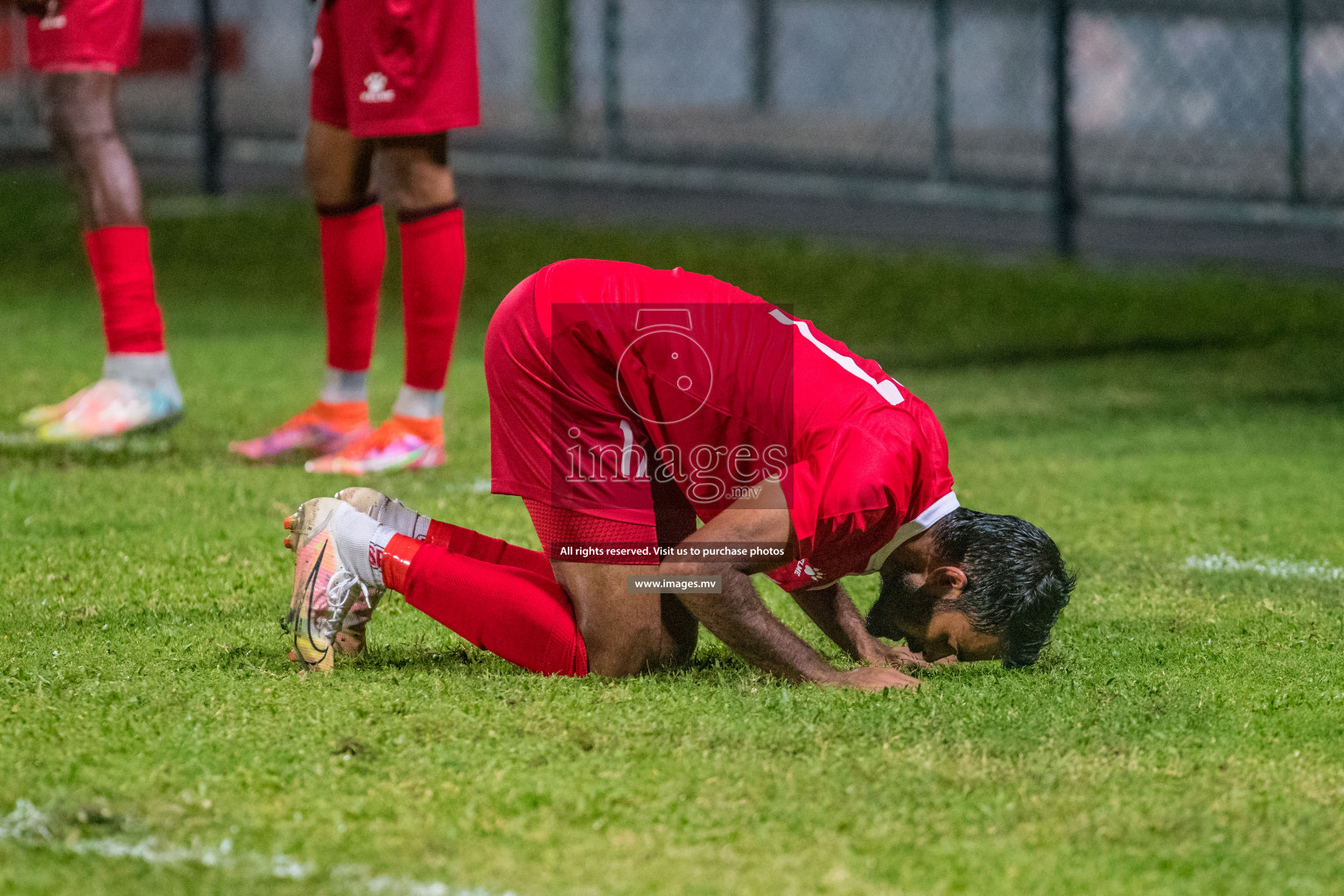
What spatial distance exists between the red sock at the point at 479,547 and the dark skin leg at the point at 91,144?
195 cm

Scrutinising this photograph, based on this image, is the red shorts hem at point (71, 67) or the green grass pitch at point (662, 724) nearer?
the green grass pitch at point (662, 724)

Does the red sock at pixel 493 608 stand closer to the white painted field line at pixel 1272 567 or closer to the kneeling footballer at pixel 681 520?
the kneeling footballer at pixel 681 520

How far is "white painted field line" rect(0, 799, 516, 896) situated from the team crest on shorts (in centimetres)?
249

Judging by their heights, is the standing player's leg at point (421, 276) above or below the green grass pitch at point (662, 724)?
above

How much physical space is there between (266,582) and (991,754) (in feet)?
5.06

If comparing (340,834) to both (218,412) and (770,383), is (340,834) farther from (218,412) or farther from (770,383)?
(218,412)

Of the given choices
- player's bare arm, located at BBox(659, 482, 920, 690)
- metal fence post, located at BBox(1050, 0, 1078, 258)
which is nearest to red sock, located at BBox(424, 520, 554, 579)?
player's bare arm, located at BBox(659, 482, 920, 690)

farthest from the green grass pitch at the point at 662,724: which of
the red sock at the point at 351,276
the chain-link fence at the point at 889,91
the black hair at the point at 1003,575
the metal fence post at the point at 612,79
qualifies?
the metal fence post at the point at 612,79

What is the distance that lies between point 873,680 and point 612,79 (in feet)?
25.7

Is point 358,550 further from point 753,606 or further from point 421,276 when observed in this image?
point 421,276

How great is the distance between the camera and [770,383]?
279 centimetres

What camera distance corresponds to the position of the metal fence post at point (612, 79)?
1010 centimetres

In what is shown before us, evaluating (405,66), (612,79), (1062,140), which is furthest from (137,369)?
(612,79)

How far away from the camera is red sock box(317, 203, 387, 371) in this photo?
451cm
